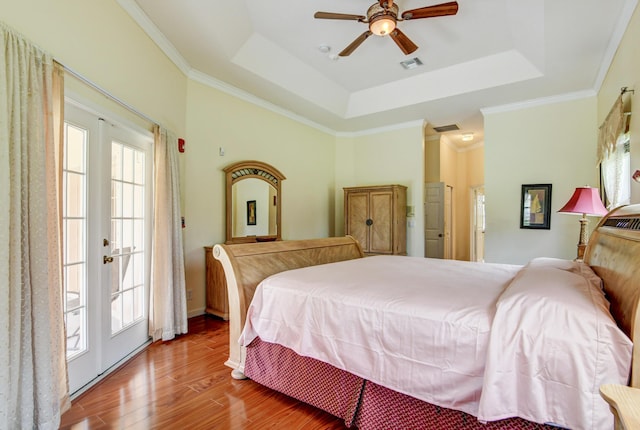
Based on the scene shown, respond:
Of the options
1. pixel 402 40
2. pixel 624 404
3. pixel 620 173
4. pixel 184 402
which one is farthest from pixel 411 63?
pixel 184 402

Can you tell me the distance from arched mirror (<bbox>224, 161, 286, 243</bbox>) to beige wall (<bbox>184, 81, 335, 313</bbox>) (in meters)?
0.13

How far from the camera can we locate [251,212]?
455cm

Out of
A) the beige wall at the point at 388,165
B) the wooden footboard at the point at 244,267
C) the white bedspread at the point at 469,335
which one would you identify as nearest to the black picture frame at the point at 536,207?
the beige wall at the point at 388,165

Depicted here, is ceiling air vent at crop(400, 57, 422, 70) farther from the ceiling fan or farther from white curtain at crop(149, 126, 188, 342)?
white curtain at crop(149, 126, 188, 342)

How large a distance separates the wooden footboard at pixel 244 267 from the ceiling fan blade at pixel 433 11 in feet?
7.24

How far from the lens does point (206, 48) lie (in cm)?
340

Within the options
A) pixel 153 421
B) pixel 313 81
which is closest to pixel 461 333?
pixel 153 421

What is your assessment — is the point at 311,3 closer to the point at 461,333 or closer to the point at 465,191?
the point at 461,333

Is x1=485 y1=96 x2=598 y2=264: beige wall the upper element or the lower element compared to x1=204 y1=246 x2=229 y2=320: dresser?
upper

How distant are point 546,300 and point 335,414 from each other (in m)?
1.28

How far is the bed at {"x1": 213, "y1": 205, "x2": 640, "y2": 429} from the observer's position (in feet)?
3.68

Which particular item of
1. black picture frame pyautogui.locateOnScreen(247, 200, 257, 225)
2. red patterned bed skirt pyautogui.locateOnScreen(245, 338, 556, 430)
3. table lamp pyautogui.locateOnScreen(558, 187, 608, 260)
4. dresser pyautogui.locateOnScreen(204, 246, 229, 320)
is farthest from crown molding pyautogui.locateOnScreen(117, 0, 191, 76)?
table lamp pyautogui.locateOnScreen(558, 187, 608, 260)

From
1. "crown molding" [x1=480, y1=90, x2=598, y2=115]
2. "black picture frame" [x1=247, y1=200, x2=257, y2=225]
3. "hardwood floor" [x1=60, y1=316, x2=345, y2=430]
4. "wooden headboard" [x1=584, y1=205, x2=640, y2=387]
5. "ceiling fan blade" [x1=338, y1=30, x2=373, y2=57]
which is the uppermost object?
"ceiling fan blade" [x1=338, y1=30, x2=373, y2=57]

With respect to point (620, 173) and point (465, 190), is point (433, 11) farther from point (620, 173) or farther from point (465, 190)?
point (465, 190)
